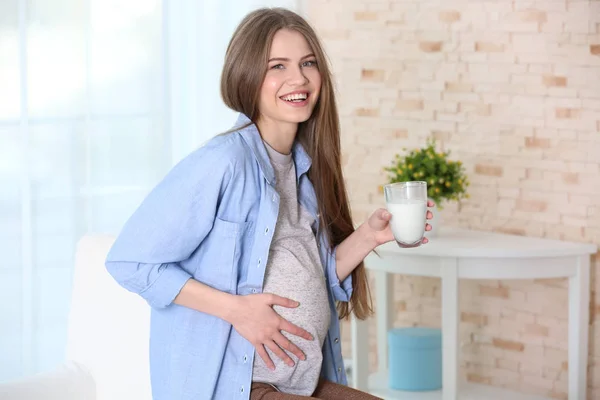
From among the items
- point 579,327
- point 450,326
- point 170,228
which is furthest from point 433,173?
point 170,228

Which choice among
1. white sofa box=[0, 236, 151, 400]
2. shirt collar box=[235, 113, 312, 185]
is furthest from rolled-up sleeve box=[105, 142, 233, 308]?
white sofa box=[0, 236, 151, 400]

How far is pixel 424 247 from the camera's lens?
3338mm

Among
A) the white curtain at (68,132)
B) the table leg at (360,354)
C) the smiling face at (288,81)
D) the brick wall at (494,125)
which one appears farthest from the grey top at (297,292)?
the brick wall at (494,125)

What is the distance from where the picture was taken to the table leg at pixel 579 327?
135 inches

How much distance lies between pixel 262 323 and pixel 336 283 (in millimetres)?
345

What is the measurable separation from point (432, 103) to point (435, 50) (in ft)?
0.73

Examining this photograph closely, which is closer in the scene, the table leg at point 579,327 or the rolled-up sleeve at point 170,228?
the rolled-up sleeve at point 170,228

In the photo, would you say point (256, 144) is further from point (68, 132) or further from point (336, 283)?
point (68, 132)

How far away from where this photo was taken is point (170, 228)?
1.79m

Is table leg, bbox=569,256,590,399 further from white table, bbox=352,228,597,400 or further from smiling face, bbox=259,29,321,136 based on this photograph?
smiling face, bbox=259,29,321,136

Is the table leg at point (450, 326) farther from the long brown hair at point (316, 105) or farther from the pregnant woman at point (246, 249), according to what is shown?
the pregnant woman at point (246, 249)

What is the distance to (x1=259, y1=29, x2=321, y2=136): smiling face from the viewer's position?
194 centimetres

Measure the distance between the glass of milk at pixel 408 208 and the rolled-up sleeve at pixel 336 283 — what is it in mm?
230

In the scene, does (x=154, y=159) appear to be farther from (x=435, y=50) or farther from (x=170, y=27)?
(x=435, y=50)
